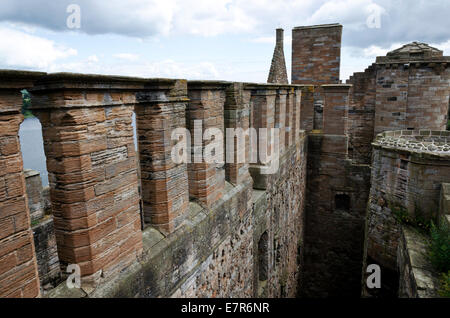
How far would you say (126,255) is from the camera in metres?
3.05

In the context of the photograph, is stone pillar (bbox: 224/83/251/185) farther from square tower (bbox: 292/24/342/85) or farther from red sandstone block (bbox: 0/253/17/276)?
square tower (bbox: 292/24/342/85)

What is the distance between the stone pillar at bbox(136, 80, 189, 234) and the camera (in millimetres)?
3334

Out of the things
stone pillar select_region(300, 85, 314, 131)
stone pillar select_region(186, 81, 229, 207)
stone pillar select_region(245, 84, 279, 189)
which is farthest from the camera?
stone pillar select_region(300, 85, 314, 131)

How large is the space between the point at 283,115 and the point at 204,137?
441 centimetres

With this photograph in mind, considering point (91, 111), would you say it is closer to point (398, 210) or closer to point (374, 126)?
point (398, 210)

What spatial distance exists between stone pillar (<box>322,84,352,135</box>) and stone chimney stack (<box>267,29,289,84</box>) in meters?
2.73

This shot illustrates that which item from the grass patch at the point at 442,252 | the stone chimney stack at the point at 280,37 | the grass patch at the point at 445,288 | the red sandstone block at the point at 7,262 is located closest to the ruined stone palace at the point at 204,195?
the red sandstone block at the point at 7,262

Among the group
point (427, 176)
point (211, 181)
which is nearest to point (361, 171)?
point (427, 176)

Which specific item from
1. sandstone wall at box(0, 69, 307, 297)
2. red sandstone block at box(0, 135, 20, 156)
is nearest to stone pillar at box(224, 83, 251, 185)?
sandstone wall at box(0, 69, 307, 297)

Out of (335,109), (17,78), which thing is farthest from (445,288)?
(335,109)

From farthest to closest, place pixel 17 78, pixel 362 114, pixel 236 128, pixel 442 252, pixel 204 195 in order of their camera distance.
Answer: pixel 362 114 → pixel 442 252 → pixel 236 128 → pixel 204 195 → pixel 17 78

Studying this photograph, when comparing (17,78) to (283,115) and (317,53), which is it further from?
(317,53)

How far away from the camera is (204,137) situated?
13.9ft
